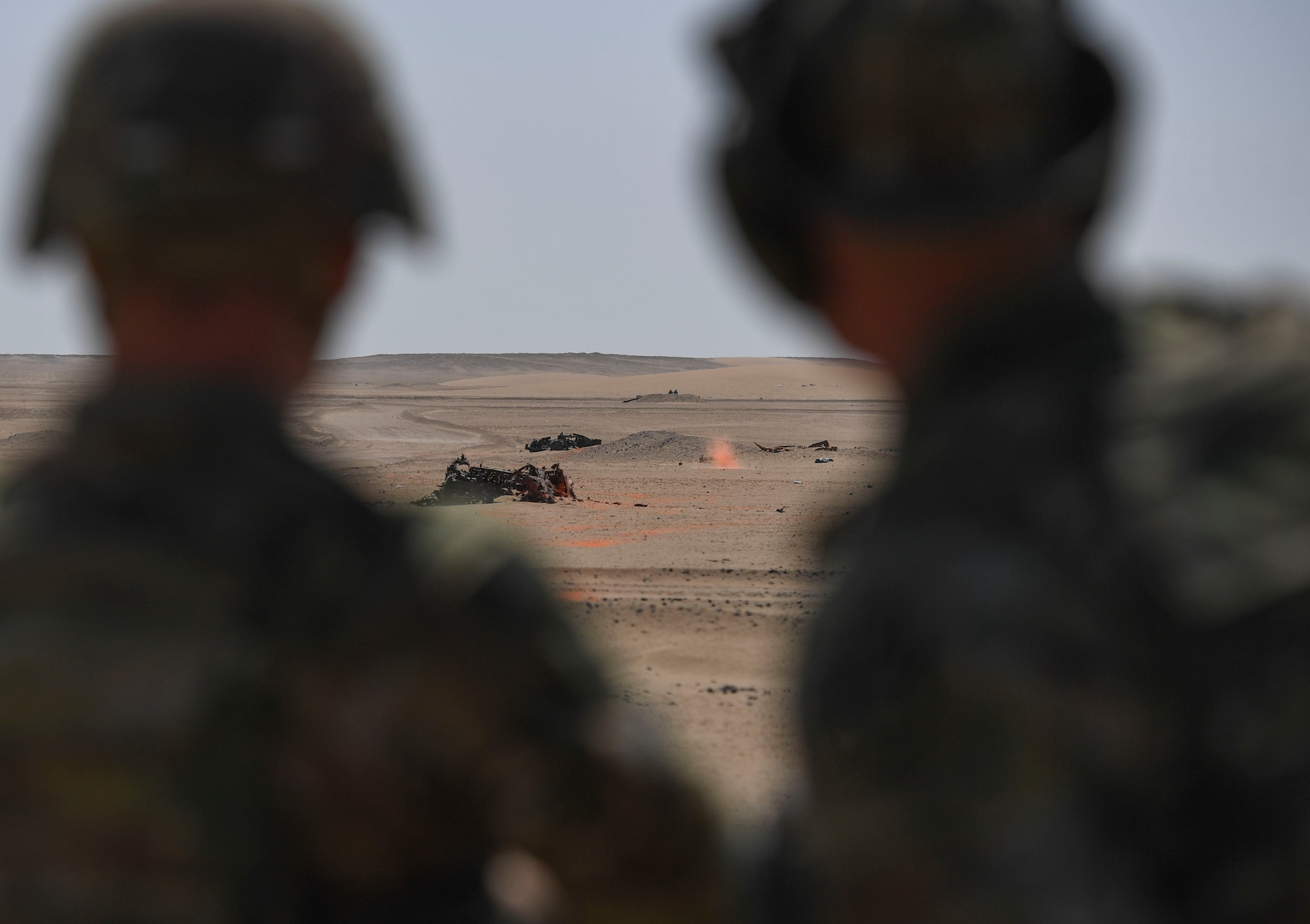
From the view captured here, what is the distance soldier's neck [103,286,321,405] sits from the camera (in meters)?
1.27

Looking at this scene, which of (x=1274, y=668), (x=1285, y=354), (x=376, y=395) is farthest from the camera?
(x=376, y=395)

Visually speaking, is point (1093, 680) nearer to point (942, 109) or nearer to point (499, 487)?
point (942, 109)

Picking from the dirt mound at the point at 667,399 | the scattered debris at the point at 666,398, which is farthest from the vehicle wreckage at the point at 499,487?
the scattered debris at the point at 666,398

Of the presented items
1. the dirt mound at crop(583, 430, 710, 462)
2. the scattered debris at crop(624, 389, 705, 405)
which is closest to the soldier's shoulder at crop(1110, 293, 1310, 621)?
the dirt mound at crop(583, 430, 710, 462)

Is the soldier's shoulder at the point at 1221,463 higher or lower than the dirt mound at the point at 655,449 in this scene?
higher

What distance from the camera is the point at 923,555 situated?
3.30 feet

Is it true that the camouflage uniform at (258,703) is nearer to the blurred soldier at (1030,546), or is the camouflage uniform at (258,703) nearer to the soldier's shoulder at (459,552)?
the soldier's shoulder at (459,552)

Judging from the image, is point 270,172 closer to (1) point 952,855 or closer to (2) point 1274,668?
(1) point 952,855

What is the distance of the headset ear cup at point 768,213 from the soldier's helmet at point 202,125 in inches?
18.2

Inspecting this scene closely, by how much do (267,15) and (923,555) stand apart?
36.7 inches

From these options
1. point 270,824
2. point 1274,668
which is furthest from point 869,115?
point 270,824

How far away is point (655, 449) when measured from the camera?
78.5 ft

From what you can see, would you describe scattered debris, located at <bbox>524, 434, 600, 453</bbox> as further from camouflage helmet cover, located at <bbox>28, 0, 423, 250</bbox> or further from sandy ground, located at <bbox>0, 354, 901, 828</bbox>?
camouflage helmet cover, located at <bbox>28, 0, 423, 250</bbox>

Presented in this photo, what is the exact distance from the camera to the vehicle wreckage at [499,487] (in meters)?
15.5
